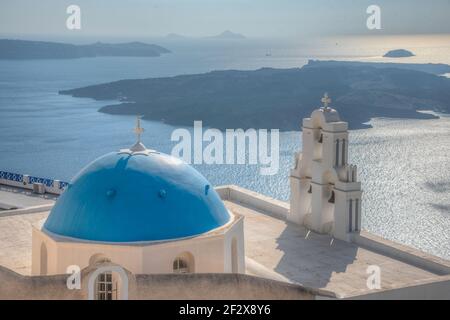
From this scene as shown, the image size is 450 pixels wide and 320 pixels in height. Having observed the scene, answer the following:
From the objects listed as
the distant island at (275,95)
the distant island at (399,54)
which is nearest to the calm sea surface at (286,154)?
the distant island at (275,95)

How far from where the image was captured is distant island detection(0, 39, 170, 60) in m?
159

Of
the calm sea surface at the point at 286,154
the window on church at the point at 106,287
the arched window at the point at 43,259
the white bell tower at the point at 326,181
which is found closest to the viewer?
the window on church at the point at 106,287

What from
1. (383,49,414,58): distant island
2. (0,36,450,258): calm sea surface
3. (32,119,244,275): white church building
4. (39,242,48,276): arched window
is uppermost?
(32,119,244,275): white church building

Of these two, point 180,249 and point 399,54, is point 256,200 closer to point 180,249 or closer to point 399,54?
point 180,249

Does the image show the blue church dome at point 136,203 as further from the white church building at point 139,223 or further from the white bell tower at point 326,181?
the white bell tower at point 326,181

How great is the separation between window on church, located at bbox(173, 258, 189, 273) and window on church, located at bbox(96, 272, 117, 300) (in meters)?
1.50

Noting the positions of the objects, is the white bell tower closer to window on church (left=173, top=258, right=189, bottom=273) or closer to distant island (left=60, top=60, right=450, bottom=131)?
window on church (left=173, top=258, right=189, bottom=273)

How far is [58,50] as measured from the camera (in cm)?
17062

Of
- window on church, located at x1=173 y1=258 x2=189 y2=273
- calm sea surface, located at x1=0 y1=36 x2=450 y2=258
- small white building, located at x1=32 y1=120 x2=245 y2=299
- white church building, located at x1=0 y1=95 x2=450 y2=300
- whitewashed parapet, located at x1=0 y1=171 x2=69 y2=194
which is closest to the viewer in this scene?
white church building, located at x1=0 y1=95 x2=450 y2=300

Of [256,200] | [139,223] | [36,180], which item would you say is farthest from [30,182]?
[139,223]

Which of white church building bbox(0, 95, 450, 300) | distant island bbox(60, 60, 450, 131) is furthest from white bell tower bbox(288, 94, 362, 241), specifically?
distant island bbox(60, 60, 450, 131)

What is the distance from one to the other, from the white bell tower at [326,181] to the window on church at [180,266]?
5357mm

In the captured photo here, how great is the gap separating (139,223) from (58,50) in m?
162

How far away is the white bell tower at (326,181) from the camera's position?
61.6ft
